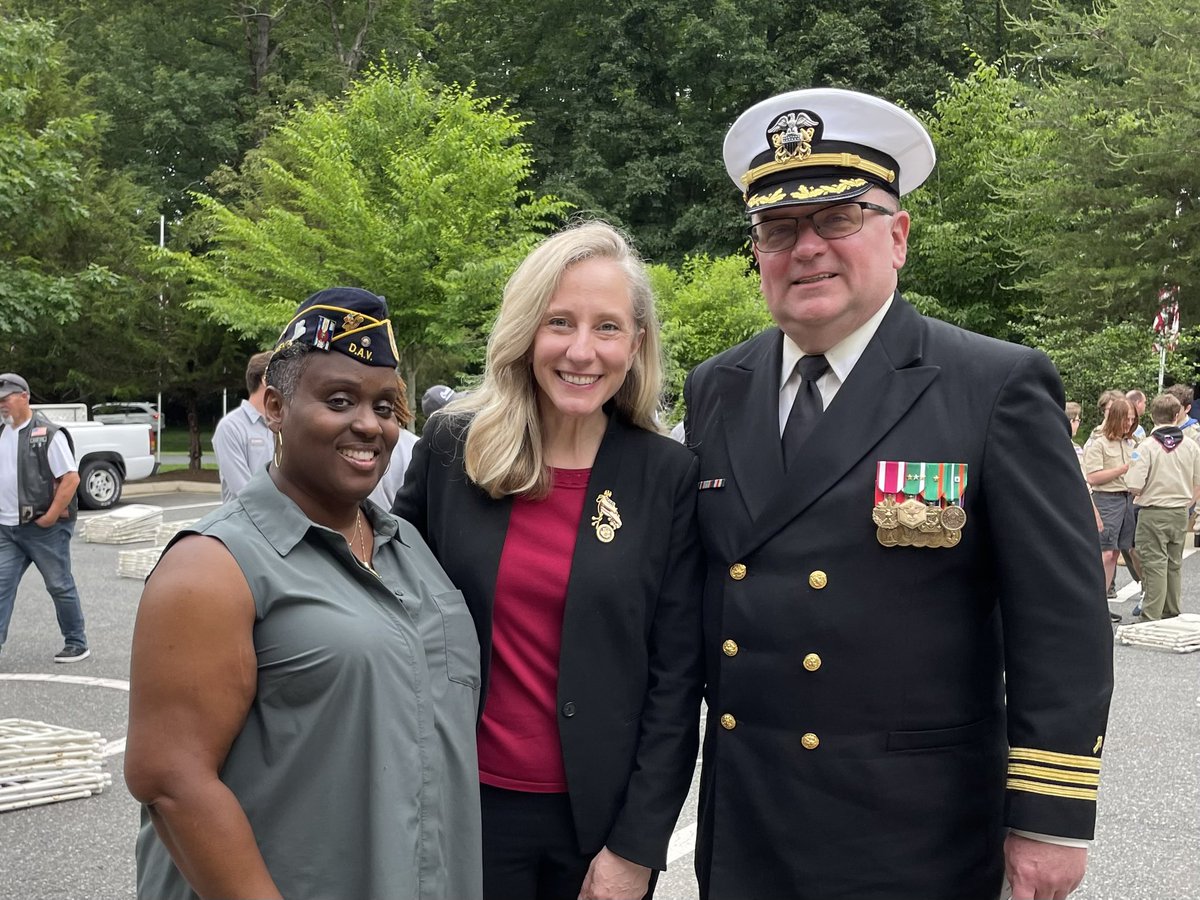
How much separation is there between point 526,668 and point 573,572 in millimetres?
230

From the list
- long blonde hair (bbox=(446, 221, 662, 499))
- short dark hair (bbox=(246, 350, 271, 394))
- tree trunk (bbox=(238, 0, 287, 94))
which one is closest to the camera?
long blonde hair (bbox=(446, 221, 662, 499))

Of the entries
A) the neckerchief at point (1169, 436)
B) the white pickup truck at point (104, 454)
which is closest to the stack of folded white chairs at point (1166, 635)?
the neckerchief at point (1169, 436)

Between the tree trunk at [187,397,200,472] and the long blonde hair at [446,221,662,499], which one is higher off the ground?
the long blonde hair at [446,221,662,499]

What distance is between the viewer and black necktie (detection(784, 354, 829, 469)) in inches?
99.3

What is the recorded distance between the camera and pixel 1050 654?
88.0 inches

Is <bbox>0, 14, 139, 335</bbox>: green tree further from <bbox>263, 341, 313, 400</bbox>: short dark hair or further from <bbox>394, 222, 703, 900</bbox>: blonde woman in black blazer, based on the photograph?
<bbox>263, 341, 313, 400</bbox>: short dark hair

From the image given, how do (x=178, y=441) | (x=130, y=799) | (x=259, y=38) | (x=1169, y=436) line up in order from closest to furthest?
(x=130, y=799)
(x=1169, y=436)
(x=178, y=441)
(x=259, y=38)

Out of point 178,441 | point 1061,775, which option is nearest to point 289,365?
point 1061,775

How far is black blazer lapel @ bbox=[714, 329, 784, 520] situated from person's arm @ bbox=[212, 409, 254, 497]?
508cm

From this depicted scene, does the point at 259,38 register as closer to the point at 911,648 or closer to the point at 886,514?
the point at 886,514

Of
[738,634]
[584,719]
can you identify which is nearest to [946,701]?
[738,634]

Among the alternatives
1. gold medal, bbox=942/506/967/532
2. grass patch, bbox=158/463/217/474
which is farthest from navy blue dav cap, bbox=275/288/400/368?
grass patch, bbox=158/463/217/474

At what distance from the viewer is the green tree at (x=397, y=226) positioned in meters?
17.7

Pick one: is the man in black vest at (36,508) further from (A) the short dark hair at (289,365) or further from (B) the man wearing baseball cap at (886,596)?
(B) the man wearing baseball cap at (886,596)
